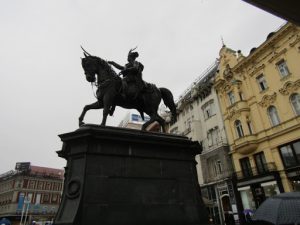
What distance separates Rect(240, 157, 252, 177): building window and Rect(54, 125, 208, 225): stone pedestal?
64.5 feet

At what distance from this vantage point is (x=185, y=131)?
34.3 m

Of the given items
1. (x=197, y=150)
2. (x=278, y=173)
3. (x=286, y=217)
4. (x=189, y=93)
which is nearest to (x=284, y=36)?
(x=278, y=173)

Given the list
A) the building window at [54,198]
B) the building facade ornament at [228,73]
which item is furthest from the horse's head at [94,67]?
the building window at [54,198]

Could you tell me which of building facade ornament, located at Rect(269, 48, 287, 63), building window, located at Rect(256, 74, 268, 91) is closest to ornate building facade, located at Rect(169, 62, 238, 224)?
building window, located at Rect(256, 74, 268, 91)

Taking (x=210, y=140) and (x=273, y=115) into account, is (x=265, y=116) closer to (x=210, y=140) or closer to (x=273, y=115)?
(x=273, y=115)

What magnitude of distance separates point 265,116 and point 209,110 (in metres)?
8.24

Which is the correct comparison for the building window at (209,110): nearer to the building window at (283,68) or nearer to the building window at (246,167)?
the building window at (246,167)

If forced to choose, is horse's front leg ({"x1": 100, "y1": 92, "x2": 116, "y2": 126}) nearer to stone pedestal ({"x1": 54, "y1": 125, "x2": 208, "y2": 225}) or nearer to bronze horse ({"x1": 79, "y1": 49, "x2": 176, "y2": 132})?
bronze horse ({"x1": 79, "y1": 49, "x2": 176, "y2": 132})

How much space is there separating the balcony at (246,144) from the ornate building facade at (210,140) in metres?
2.12

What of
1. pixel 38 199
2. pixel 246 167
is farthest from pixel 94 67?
pixel 38 199

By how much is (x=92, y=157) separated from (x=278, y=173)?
20.1 m

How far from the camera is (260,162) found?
23297mm

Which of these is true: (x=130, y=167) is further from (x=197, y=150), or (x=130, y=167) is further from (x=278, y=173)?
(x=278, y=173)

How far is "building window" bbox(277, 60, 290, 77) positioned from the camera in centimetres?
2241
